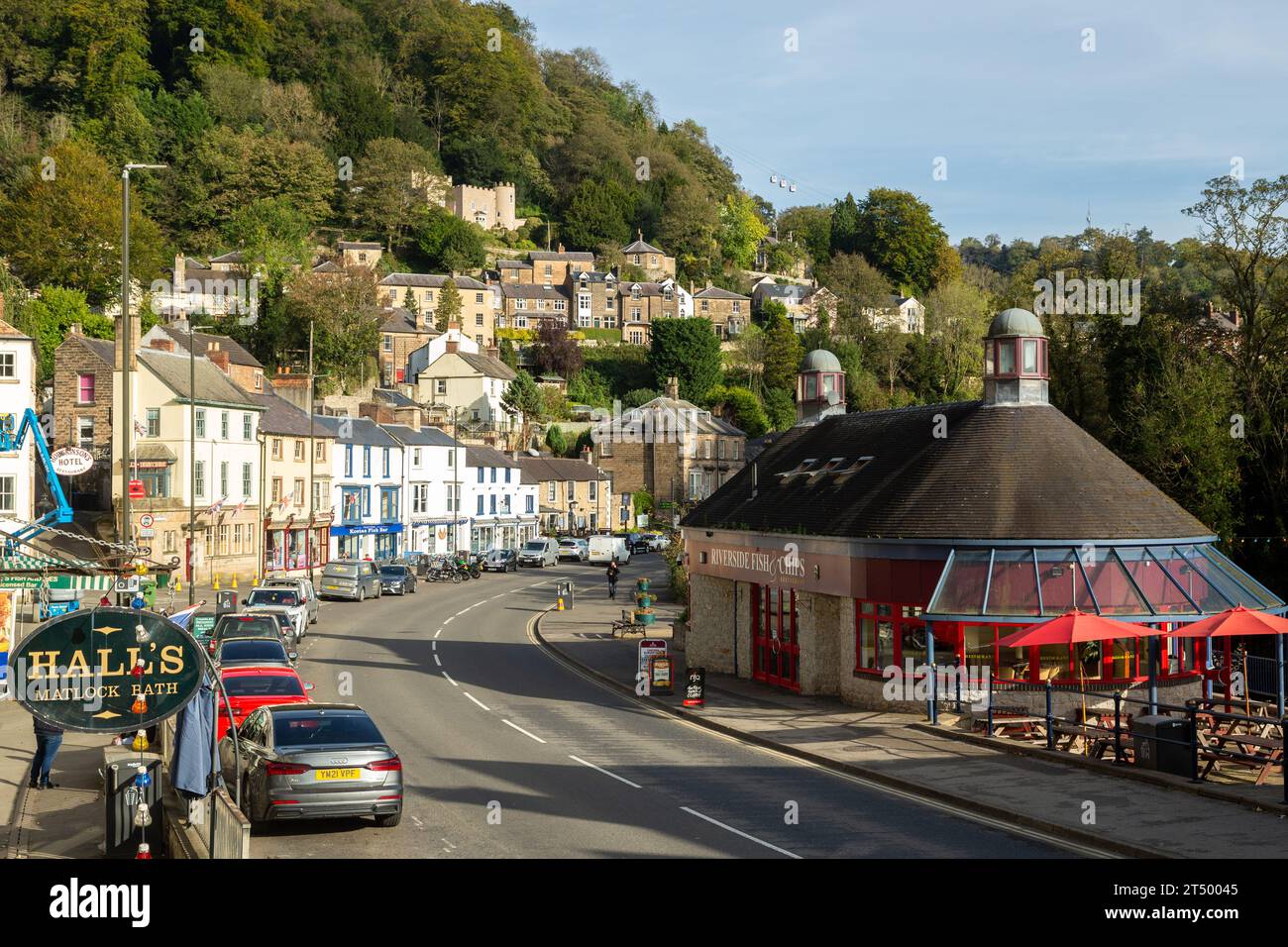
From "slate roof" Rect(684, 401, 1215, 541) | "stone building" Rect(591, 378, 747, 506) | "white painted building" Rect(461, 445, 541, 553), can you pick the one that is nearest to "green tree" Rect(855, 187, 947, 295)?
"stone building" Rect(591, 378, 747, 506)

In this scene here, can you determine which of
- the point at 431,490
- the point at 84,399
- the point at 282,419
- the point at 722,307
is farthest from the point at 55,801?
the point at 722,307

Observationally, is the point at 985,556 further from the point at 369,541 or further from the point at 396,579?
the point at 369,541

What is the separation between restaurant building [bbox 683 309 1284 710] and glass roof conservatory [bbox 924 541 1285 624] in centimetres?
3

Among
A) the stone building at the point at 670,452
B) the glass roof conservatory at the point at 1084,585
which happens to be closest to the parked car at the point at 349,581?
the glass roof conservatory at the point at 1084,585

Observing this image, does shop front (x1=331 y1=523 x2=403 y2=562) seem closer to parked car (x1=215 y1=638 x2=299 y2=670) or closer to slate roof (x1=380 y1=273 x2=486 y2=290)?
parked car (x1=215 y1=638 x2=299 y2=670)

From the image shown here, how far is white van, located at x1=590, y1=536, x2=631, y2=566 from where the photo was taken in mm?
83000

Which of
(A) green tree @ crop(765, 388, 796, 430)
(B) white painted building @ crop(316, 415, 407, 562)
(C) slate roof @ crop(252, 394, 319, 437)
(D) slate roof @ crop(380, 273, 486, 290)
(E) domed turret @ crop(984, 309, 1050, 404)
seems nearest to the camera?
(E) domed turret @ crop(984, 309, 1050, 404)

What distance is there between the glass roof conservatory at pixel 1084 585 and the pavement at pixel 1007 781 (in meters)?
2.60

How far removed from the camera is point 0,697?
2856cm

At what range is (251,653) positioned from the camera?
27.2m

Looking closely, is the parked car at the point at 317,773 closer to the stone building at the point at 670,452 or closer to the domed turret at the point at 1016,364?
the domed turret at the point at 1016,364

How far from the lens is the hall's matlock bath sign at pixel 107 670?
1148 centimetres

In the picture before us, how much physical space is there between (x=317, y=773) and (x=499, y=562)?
61.5 metres
